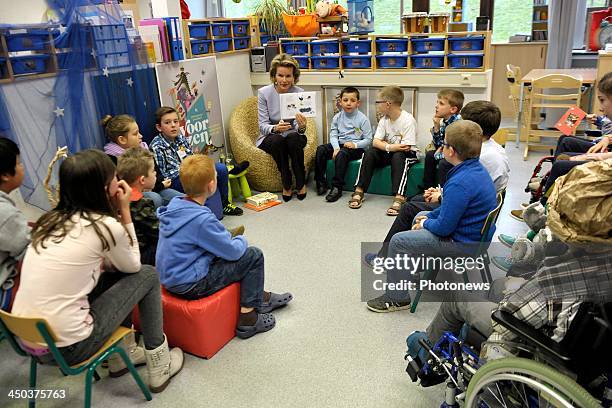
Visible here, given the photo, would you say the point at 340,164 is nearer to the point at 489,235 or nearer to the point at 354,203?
the point at 354,203

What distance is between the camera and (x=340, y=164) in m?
4.29

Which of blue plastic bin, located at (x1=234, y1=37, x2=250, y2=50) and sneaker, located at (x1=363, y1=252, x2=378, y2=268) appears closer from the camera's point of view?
sneaker, located at (x1=363, y1=252, x2=378, y2=268)

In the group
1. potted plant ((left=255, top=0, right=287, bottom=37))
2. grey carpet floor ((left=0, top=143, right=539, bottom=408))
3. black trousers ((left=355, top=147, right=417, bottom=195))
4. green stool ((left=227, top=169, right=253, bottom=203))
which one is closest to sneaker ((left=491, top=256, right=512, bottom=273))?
grey carpet floor ((left=0, top=143, right=539, bottom=408))

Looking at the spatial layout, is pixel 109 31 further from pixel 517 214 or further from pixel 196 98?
pixel 517 214

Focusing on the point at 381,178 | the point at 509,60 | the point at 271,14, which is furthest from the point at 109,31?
the point at 509,60

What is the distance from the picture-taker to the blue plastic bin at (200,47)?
4.32 meters

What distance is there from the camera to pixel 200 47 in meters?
4.39

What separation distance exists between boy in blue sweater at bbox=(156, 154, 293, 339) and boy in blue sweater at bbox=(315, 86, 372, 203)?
2.05 meters

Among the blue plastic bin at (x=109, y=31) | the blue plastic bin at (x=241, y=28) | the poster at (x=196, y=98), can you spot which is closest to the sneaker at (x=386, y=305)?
the poster at (x=196, y=98)

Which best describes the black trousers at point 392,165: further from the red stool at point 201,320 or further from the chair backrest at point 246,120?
the red stool at point 201,320

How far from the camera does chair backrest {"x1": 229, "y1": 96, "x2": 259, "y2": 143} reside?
4.64 m

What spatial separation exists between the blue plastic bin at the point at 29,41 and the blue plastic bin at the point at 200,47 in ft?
4.77

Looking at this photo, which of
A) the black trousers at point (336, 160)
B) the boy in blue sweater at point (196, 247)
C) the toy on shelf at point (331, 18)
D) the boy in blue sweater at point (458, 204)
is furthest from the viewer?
the toy on shelf at point (331, 18)

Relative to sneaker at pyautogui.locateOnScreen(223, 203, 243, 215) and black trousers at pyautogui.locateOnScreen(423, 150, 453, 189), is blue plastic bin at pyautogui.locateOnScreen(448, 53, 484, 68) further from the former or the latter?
sneaker at pyautogui.locateOnScreen(223, 203, 243, 215)
